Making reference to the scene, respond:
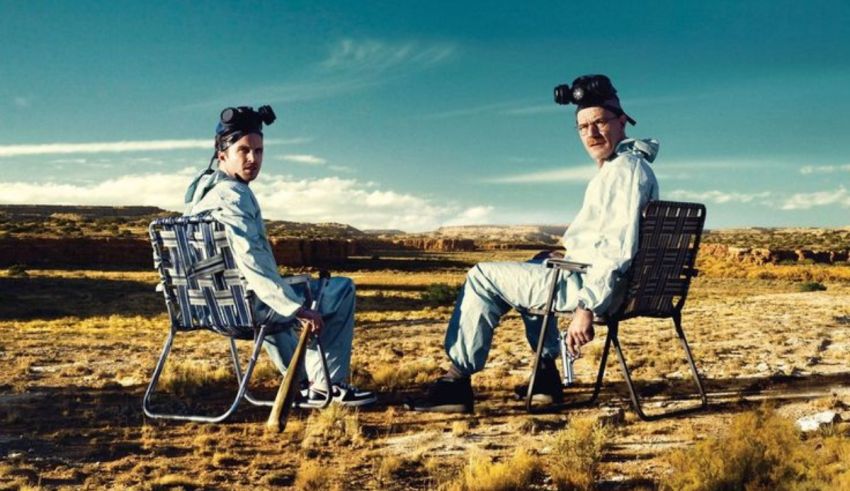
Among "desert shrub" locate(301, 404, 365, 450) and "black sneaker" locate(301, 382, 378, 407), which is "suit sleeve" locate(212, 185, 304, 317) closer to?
"desert shrub" locate(301, 404, 365, 450)

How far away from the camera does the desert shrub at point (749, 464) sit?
3.51 metres

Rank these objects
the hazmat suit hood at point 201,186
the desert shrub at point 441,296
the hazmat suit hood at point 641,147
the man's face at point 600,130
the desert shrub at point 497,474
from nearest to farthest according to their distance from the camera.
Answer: the desert shrub at point 497,474
the hazmat suit hood at point 641,147
the man's face at point 600,130
the hazmat suit hood at point 201,186
the desert shrub at point 441,296

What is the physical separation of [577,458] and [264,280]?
208cm

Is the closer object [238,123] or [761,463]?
[761,463]

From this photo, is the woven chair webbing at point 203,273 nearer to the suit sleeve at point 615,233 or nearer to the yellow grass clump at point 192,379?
the yellow grass clump at point 192,379

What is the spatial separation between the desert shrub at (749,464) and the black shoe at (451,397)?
1.54m

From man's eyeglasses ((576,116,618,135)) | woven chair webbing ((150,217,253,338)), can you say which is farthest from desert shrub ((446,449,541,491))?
man's eyeglasses ((576,116,618,135))

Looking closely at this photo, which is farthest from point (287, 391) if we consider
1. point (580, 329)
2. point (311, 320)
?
point (580, 329)

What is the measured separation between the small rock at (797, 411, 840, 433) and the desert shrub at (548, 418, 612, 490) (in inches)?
47.0

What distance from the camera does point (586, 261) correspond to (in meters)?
4.60

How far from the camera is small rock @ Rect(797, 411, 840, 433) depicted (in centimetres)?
457

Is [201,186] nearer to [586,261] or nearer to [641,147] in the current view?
[586,261]

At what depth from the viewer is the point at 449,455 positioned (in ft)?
14.4

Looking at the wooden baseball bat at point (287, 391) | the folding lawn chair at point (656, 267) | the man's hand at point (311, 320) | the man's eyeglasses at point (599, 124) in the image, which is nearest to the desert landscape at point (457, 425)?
the wooden baseball bat at point (287, 391)
